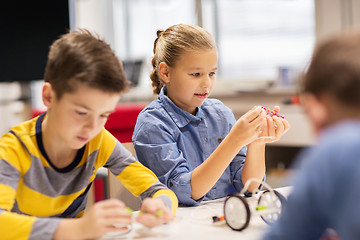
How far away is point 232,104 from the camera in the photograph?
12.6 ft

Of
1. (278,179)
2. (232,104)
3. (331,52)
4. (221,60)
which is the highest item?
(331,52)

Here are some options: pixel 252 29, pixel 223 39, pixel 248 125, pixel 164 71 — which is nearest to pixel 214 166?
pixel 248 125

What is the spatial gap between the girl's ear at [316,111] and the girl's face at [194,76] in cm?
78

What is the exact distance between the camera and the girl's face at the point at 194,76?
4.28 feet

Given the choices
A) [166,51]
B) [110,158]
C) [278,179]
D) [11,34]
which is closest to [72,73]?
[110,158]

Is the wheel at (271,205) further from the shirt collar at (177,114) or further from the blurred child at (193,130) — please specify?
the shirt collar at (177,114)

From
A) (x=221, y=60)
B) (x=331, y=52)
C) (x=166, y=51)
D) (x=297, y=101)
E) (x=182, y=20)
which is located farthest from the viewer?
(x=182, y=20)

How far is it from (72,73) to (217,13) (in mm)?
3592

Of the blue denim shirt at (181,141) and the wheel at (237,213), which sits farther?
the blue denim shirt at (181,141)

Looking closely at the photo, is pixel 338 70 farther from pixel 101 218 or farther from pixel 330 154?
pixel 101 218

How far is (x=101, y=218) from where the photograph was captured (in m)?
0.77

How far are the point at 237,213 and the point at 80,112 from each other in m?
0.38

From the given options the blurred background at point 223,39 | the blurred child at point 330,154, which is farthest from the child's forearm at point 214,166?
the blurred background at point 223,39

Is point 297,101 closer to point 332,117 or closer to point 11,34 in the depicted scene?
point 11,34
